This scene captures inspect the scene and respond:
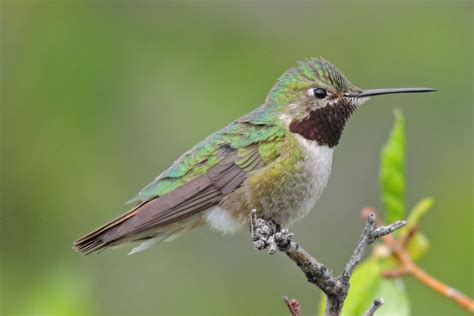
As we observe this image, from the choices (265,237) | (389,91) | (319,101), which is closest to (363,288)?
(265,237)

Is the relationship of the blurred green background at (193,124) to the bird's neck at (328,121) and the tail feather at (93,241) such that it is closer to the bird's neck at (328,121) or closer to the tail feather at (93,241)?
the tail feather at (93,241)

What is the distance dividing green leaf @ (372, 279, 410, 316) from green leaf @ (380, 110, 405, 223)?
1.02ft

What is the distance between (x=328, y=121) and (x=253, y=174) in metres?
0.65

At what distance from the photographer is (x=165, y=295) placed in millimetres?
8125

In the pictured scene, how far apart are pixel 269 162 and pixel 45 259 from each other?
294 cm

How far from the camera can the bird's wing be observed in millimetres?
4746

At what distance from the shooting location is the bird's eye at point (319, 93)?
534 centimetres

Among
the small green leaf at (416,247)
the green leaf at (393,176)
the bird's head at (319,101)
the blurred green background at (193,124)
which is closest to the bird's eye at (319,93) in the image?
the bird's head at (319,101)

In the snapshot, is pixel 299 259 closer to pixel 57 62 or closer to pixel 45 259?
pixel 45 259

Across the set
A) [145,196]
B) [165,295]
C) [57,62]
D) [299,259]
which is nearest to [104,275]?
[165,295]

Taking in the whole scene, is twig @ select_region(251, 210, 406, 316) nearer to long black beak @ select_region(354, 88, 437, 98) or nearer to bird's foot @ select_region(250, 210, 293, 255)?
bird's foot @ select_region(250, 210, 293, 255)

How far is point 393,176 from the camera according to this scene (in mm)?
4148

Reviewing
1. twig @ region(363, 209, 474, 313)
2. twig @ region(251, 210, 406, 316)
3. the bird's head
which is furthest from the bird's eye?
twig @ region(251, 210, 406, 316)

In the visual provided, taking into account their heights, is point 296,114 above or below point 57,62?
below
